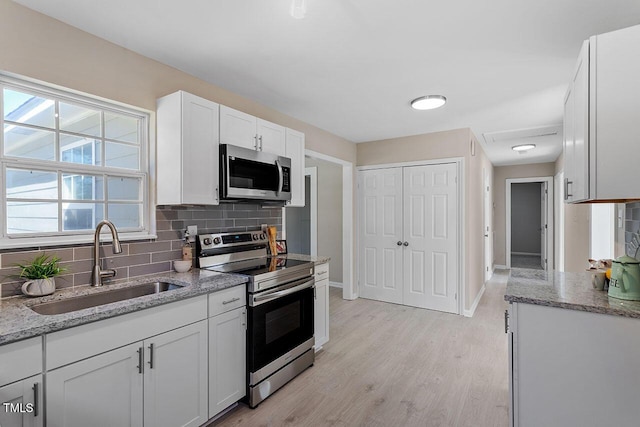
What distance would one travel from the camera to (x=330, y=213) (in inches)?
218

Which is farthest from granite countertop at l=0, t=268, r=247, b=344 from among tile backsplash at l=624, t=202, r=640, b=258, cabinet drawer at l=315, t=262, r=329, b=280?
tile backsplash at l=624, t=202, r=640, b=258

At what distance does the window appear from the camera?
5.76 feet

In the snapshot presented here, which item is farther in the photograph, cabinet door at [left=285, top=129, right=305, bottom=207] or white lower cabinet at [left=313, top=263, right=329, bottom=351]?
cabinet door at [left=285, top=129, right=305, bottom=207]

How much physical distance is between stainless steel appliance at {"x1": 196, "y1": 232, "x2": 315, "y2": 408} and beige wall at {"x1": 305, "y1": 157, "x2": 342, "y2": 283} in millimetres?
2558

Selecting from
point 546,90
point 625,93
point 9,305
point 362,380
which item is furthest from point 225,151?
point 546,90

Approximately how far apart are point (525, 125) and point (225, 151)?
11.8 feet

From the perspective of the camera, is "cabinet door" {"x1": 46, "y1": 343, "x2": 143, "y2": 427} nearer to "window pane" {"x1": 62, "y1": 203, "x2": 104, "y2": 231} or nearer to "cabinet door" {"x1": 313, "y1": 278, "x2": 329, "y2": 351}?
"window pane" {"x1": 62, "y1": 203, "x2": 104, "y2": 231}

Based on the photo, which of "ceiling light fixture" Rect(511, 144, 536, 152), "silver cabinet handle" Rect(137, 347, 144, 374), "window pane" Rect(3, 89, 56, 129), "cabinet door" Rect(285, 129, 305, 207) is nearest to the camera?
"silver cabinet handle" Rect(137, 347, 144, 374)

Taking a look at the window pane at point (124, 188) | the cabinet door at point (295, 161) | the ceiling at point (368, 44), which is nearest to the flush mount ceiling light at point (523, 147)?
the ceiling at point (368, 44)

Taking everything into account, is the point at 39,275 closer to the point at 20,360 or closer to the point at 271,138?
the point at 20,360

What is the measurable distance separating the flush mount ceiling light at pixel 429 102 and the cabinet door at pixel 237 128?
1577 mm

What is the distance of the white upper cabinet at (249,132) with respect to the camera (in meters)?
2.48

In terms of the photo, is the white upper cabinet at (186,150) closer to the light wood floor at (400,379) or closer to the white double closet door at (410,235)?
the light wood floor at (400,379)

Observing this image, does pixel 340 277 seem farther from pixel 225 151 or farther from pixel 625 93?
pixel 625 93
